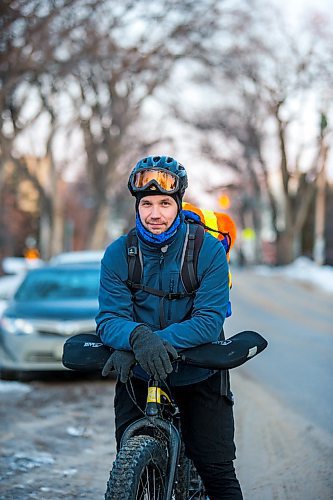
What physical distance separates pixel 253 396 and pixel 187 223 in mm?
5450

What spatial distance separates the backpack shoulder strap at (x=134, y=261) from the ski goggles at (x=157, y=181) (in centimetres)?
25

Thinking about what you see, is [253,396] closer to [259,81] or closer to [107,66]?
[107,66]

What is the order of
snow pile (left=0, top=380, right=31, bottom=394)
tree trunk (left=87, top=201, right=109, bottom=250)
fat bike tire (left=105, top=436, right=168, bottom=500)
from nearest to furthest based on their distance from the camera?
1. fat bike tire (left=105, top=436, right=168, bottom=500)
2. snow pile (left=0, top=380, right=31, bottom=394)
3. tree trunk (left=87, top=201, right=109, bottom=250)

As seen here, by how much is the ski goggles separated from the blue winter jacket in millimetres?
189

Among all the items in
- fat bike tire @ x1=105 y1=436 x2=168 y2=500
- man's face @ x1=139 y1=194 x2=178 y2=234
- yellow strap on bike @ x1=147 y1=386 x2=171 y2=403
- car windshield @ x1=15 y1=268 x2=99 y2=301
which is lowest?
car windshield @ x1=15 y1=268 x2=99 y2=301

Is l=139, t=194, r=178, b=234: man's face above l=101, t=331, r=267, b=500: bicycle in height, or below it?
above

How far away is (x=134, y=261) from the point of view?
3875 mm

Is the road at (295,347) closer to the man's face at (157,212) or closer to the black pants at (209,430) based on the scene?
the black pants at (209,430)

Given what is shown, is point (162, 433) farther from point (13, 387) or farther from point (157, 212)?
point (13, 387)

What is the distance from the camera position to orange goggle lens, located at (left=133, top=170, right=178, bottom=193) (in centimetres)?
386

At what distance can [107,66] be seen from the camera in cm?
2773

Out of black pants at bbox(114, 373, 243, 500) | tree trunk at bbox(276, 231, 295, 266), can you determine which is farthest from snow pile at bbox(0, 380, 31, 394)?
tree trunk at bbox(276, 231, 295, 266)

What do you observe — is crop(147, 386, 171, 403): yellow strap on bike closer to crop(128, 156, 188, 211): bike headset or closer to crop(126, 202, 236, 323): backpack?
crop(126, 202, 236, 323): backpack

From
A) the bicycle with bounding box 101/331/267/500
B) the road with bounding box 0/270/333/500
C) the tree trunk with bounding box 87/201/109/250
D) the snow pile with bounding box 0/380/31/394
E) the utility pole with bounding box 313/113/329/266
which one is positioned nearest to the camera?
the bicycle with bounding box 101/331/267/500
